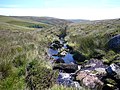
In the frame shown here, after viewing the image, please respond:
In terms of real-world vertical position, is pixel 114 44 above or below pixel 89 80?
above

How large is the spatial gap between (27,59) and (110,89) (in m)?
4.94

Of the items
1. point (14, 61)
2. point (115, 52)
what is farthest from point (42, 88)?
point (115, 52)

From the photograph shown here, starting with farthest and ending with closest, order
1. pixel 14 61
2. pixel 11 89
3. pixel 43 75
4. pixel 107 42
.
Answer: pixel 107 42, pixel 14 61, pixel 43 75, pixel 11 89

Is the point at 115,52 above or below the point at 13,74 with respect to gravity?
below

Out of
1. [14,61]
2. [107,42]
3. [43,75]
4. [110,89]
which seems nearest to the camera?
[43,75]

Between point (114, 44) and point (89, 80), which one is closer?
point (89, 80)

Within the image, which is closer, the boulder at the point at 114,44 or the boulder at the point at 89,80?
the boulder at the point at 89,80

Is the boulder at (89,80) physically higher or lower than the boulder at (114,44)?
lower

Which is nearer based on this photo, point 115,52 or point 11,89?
point 11,89

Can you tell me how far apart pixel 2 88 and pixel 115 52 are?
17.0 metres

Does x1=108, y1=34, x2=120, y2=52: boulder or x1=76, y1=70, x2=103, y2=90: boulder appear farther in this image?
x1=108, y1=34, x2=120, y2=52: boulder

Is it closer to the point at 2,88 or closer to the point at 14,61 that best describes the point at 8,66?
the point at 14,61

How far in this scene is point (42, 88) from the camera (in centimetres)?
962

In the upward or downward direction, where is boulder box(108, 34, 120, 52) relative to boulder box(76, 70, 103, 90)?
upward
